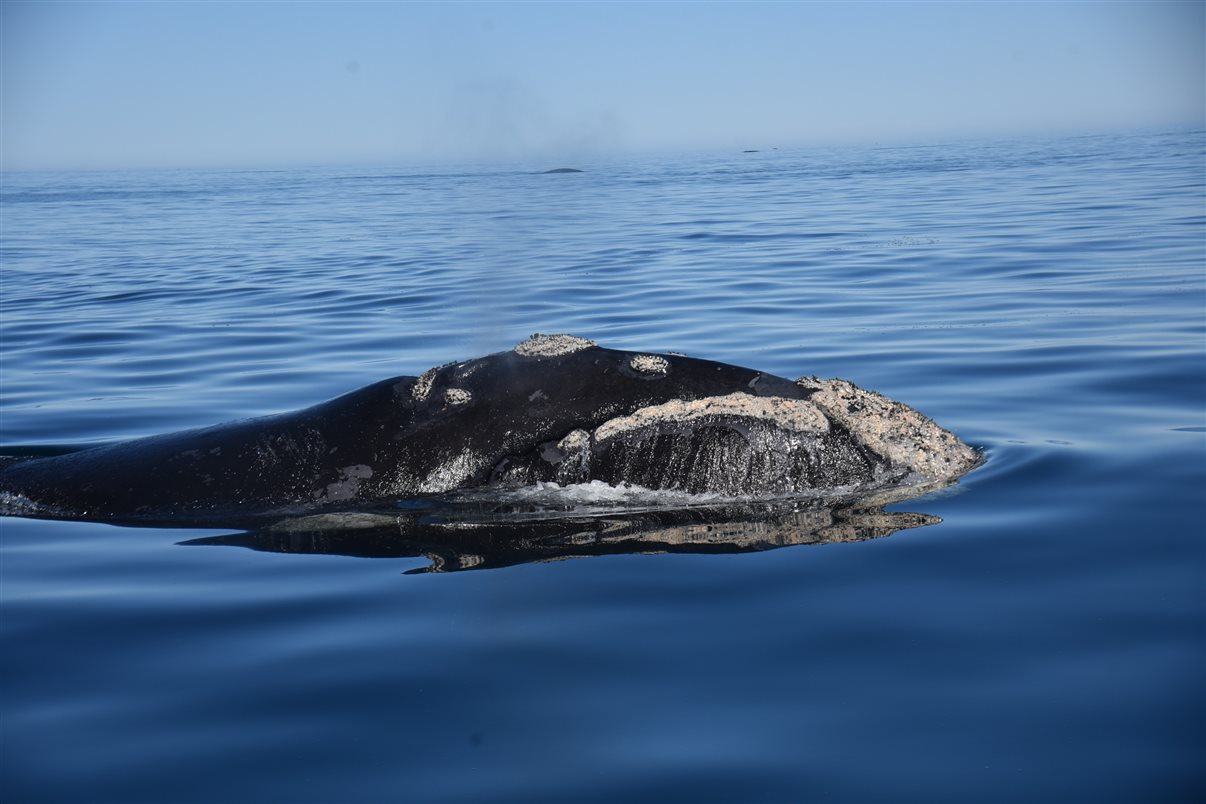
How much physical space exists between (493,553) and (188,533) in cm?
184

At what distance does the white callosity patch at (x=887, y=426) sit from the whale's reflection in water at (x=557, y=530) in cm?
28

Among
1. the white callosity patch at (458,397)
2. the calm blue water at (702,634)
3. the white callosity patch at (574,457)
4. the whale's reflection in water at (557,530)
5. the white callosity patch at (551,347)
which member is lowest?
the calm blue water at (702,634)

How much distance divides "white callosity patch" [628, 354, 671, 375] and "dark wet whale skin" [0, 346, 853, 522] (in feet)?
0.05

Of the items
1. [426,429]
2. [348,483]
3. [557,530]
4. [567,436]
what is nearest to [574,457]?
[567,436]

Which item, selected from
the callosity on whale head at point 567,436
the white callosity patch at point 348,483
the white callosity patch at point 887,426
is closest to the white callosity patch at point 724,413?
the callosity on whale head at point 567,436

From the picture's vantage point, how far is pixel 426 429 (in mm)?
6699

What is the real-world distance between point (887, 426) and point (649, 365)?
1360mm

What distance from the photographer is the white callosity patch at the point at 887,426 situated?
6.82 metres

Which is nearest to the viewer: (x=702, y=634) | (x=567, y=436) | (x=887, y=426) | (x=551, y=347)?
(x=702, y=634)

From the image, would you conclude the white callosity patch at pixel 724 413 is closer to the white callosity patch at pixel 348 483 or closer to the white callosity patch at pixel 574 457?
the white callosity patch at pixel 574 457

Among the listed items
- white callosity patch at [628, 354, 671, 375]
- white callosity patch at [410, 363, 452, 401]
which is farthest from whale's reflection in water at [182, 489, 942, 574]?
white callosity patch at [628, 354, 671, 375]

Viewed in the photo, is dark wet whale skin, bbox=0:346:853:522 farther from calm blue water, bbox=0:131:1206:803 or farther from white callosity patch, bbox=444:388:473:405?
calm blue water, bbox=0:131:1206:803

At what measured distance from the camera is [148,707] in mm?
4789

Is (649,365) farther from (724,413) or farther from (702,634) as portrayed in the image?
(702,634)
